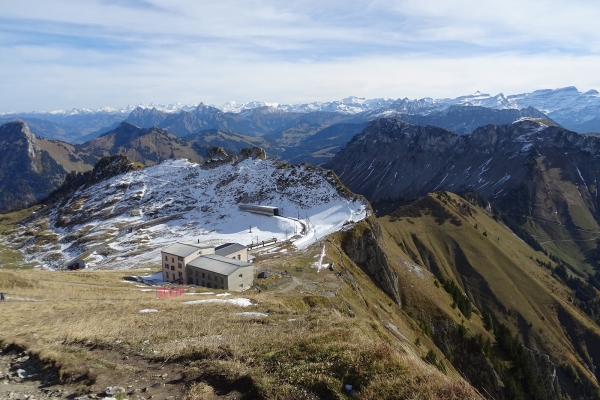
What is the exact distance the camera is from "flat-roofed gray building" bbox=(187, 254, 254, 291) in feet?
209

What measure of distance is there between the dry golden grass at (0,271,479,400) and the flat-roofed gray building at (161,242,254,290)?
71.3ft

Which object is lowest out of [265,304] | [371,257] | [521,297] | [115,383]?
[521,297]

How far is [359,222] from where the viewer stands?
103 m

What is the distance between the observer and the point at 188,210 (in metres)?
138

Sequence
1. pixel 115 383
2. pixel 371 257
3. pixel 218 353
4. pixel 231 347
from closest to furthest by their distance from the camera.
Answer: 1. pixel 115 383
2. pixel 218 353
3. pixel 231 347
4. pixel 371 257

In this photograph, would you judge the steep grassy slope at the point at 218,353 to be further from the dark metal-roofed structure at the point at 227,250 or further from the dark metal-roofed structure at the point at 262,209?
the dark metal-roofed structure at the point at 262,209

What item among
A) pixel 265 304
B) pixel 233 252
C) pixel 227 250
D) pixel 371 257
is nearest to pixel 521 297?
pixel 371 257

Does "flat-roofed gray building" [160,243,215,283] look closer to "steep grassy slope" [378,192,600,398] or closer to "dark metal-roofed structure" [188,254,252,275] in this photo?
"dark metal-roofed structure" [188,254,252,275]

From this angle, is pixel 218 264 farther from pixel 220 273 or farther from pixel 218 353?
pixel 218 353

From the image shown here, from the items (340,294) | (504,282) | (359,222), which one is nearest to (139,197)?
(359,222)

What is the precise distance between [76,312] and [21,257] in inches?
4548

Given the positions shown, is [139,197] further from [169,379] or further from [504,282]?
[504,282]

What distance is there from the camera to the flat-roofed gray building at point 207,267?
6419 cm

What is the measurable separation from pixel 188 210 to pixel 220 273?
3104 inches
